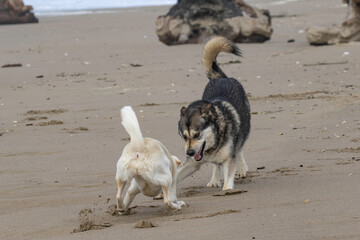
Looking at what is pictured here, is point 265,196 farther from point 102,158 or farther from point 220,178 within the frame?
point 102,158

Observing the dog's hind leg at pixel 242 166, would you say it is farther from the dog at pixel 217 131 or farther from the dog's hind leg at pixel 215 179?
the dog's hind leg at pixel 215 179

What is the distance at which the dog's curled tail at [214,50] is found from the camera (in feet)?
27.4

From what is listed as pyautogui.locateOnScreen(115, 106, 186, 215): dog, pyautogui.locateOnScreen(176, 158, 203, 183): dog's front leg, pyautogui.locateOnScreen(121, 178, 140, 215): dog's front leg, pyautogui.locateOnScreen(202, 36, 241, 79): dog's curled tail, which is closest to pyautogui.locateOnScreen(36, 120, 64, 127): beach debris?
pyautogui.locateOnScreen(202, 36, 241, 79): dog's curled tail

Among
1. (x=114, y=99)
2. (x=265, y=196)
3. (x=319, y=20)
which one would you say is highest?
(x=265, y=196)

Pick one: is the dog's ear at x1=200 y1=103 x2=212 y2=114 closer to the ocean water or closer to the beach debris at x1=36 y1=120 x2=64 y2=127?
the beach debris at x1=36 y1=120 x2=64 y2=127

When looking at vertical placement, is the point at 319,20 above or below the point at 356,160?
below

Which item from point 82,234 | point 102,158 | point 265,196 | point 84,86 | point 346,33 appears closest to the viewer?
point 82,234

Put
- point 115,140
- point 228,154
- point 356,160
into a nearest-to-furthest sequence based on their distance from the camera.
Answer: point 228,154, point 356,160, point 115,140

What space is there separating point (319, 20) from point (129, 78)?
13340 millimetres

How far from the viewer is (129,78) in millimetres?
14281

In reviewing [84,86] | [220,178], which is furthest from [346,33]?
[220,178]

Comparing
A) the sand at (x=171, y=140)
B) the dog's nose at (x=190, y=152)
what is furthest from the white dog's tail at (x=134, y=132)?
the dog's nose at (x=190, y=152)

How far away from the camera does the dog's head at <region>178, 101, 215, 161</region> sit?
21.8 feet

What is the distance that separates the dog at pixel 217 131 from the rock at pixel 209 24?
11.8 metres
